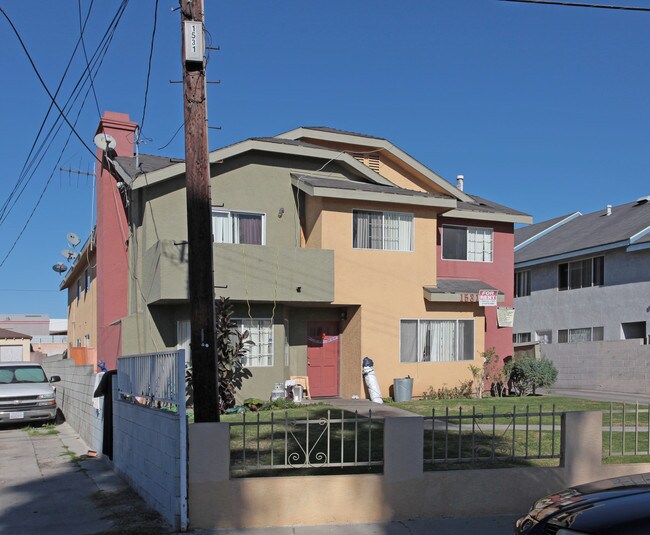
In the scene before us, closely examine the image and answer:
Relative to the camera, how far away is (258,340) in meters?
15.9

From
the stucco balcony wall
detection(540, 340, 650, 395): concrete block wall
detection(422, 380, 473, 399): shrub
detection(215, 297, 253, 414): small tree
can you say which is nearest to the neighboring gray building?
detection(540, 340, 650, 395): concrete block wall

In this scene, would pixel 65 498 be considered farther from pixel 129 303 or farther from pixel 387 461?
pixel 129 303

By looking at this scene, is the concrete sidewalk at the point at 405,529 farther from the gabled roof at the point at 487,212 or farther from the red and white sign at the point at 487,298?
the gabled roof at the point at 487,212

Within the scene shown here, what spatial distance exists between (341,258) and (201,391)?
9624mm

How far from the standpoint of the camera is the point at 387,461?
273 inches

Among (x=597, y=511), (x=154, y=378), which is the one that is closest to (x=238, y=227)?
(x=154, y=378)

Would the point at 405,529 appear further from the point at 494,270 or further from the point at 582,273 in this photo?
the point at 582,273

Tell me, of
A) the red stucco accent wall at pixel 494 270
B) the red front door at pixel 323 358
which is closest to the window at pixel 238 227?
the red front door at pixel 323 358

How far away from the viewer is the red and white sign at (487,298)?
59.2 ft

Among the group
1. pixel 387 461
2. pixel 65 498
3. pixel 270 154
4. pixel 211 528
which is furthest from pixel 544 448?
pixel 270 154

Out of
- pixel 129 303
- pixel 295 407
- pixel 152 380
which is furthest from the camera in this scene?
pixel 129 303

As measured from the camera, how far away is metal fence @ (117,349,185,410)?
6.82 m

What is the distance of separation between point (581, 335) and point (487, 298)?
1010cm

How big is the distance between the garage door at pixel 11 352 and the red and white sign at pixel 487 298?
29290 millimetres
